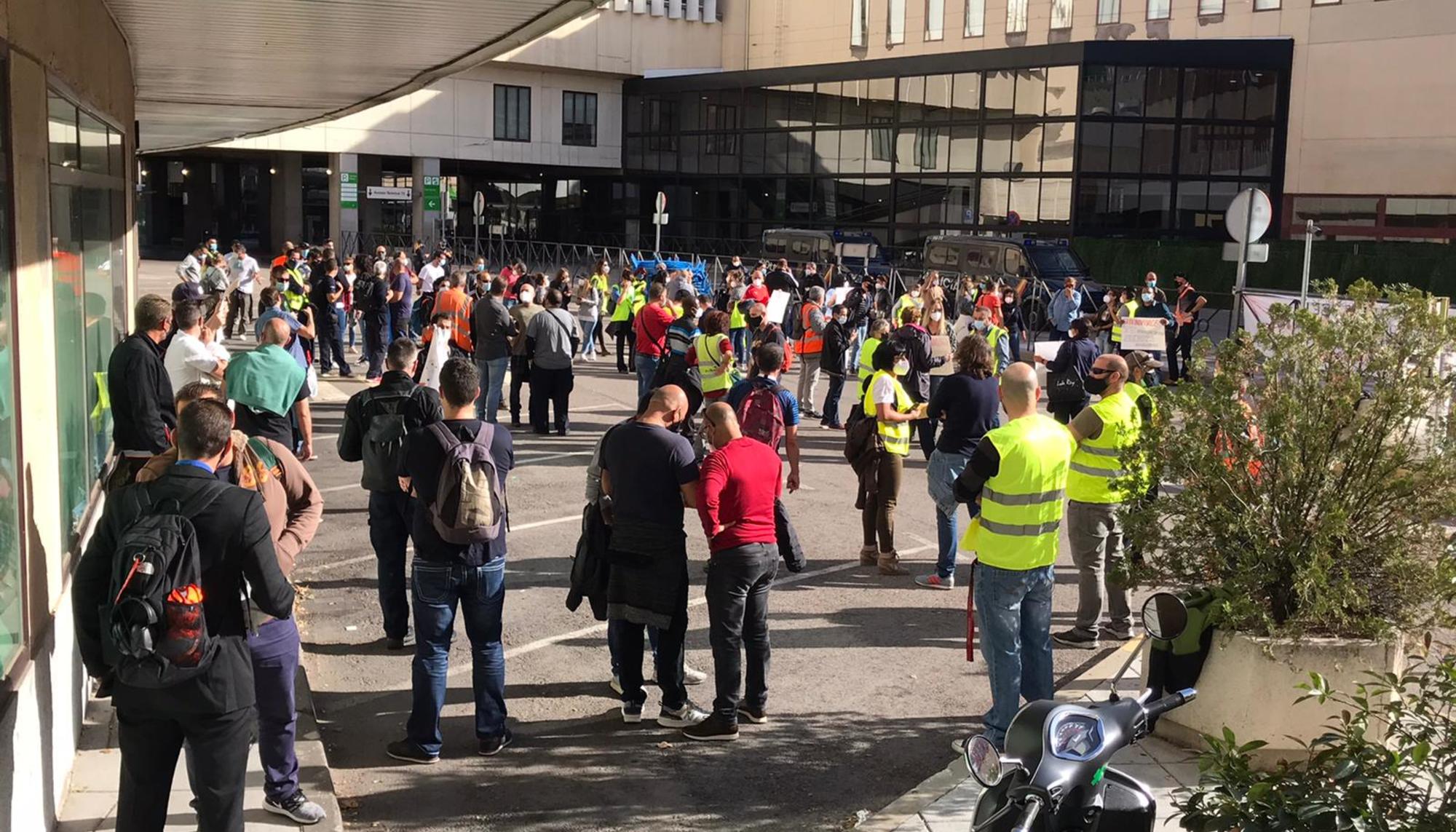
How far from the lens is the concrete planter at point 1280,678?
644 cm

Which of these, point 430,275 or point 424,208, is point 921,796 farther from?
point 424,208

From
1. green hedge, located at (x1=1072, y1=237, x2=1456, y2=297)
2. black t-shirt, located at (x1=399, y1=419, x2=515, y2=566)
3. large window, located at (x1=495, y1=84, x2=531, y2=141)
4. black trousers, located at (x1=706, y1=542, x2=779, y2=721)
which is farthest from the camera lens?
large window, located at (x1=495, y1=84, x2=531, y2=141)

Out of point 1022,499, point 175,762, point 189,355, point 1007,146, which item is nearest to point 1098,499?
point 1022,499

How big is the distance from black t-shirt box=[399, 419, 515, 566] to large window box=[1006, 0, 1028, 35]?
49.6 metres

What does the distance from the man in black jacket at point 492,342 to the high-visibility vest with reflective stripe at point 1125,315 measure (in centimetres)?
991

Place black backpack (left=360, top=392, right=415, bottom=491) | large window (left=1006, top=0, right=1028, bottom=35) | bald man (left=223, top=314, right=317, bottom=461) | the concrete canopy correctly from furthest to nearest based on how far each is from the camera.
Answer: large window (left=1006, top=0, right=1028, bottom=35)
bald man (left=223, top=314, right=317, bottom=461)
black backpack (left=360, top=392, right=415, bottom=491)
the concrete canopy

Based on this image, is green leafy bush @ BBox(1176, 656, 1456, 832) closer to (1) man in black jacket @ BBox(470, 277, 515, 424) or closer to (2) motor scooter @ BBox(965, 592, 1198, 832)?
(2) motor scooter @ BBox(965, 592, 1198, 832)

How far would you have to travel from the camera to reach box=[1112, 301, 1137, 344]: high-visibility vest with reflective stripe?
21234mm


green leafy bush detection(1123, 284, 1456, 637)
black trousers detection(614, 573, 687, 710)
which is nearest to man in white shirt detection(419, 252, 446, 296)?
black trousers detection(614, 573, 687, 710)

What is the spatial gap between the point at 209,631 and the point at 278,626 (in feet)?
2.39

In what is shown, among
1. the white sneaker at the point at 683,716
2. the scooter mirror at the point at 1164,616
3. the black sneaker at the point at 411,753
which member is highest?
the scooter mirror at the point at 1164,616

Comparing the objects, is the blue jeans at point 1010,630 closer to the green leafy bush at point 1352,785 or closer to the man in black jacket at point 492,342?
the green leafy bush at point 1352,785

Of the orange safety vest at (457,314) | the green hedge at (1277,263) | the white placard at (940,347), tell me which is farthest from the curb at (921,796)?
the green hedge at (1277,263)

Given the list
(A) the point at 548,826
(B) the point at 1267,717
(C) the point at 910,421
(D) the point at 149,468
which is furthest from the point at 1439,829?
(C) the point at 910,421
